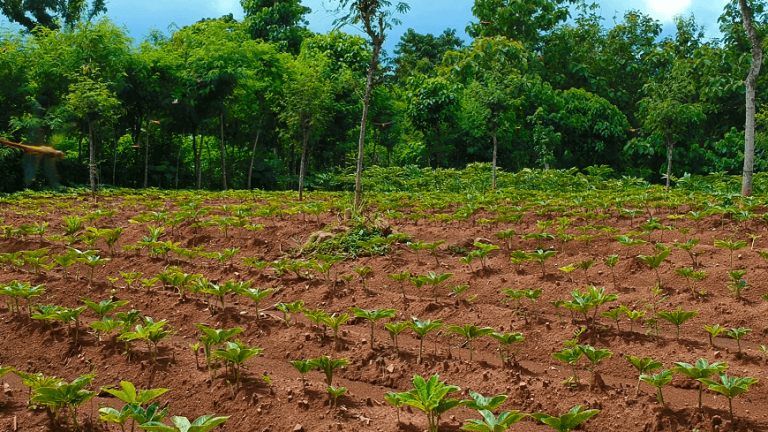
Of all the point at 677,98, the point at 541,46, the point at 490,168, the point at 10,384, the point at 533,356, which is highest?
the point at 541,46

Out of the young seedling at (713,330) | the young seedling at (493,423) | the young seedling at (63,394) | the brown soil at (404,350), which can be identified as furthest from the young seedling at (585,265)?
the young seedling at (63,394)

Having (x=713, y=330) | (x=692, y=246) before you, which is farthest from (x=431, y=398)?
(x=692, y=246)

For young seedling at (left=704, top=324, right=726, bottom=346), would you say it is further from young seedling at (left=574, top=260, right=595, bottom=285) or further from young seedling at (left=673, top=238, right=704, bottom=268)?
young seedling at (left=673, top=238, right=704, bottom=268)

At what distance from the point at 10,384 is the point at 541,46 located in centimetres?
2925

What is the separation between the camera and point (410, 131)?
2675 centimetres

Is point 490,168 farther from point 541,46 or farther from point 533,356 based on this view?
point 533,356

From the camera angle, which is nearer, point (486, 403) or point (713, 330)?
point (486, 403)

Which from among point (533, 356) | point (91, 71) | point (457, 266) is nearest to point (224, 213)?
point (457, 266)

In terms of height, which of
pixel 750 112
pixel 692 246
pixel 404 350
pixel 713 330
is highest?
pixel 750 112

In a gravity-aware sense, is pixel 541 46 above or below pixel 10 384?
above

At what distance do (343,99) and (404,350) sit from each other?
1981 centimetres

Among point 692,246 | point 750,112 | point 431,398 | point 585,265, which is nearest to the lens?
point 431,398

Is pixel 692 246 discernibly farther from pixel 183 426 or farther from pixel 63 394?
pixel 63 394

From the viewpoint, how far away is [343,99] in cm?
2298
